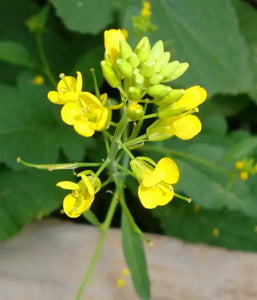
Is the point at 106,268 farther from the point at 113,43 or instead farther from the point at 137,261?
the point at 113,43

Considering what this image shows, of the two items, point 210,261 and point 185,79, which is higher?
point 185,79

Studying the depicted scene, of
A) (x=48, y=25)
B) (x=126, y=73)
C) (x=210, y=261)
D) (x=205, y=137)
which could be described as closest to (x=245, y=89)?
(x=205, y=137)

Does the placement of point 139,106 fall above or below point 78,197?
above

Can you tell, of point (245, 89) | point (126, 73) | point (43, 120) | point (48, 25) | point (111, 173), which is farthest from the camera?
point (48, 25)

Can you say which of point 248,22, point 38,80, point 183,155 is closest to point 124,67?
point 183,155

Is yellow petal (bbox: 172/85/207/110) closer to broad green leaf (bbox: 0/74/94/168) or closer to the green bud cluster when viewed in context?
the green bud cluster

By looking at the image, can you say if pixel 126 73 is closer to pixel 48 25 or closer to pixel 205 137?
pixel 205 137
